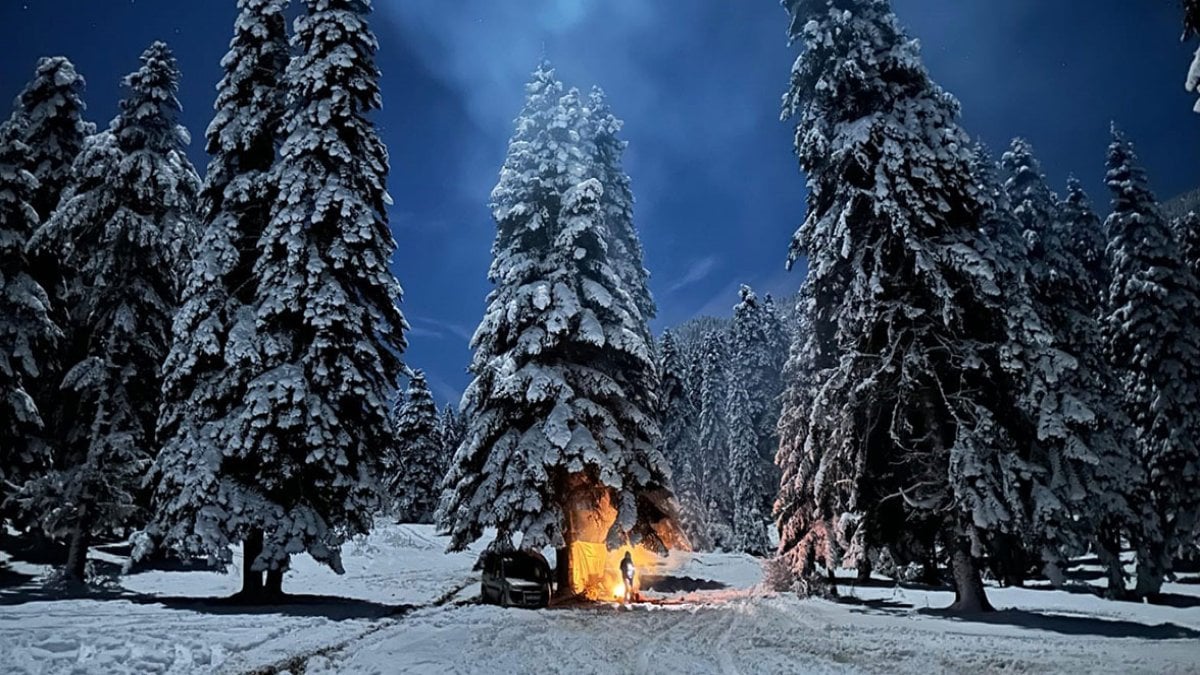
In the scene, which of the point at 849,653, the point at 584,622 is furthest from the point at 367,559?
the point at 849,653

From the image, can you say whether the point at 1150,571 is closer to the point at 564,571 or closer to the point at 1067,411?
the point at 1067,411

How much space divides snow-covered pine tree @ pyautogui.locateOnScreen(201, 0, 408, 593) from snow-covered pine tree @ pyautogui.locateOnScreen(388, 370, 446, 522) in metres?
46.5

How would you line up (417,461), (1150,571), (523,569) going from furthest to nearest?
(417,461)
(1150,571)
(523,569)

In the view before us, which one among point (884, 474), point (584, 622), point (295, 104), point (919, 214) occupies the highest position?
point (295, 104)

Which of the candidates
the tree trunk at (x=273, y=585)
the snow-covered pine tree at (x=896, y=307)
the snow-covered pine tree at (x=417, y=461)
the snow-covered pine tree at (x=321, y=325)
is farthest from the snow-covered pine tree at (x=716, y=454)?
the tree trunk at (x=273, y=585)

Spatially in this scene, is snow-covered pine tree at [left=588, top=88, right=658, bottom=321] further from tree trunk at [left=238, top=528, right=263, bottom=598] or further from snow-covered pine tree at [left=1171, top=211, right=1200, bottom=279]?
snow-covered pine tree at [left=1171, top=211, right=1200, bottom=279]

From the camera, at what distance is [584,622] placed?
17172 millimetres

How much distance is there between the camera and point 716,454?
190ft

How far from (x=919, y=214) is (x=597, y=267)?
1073 centimetres

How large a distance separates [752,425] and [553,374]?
111ft

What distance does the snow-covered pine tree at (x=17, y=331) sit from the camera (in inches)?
840

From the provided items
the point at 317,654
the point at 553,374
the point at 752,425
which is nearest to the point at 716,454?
the point at 752,425

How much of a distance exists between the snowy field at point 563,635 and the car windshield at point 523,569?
1559 millimetres

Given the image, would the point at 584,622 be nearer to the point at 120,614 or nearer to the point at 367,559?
the point at 120,614
